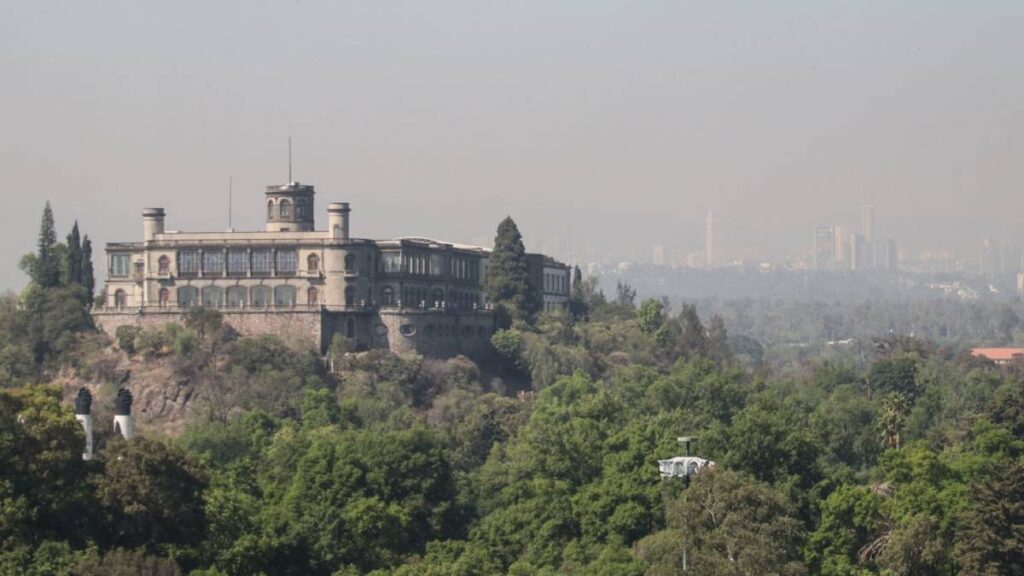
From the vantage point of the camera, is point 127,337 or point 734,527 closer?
point 734,527

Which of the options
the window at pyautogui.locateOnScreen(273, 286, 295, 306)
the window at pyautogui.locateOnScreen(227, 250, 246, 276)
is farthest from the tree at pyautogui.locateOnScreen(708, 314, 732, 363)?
the window at pyautogui.locateOnScreen(227, 250, 246, 276)

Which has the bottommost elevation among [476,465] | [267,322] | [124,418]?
[476,465]

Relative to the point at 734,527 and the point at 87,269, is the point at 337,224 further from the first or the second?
the point at 734,527

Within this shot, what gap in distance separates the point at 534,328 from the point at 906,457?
38.4 meters

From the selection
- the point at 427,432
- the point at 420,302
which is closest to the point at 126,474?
the point at 427,432

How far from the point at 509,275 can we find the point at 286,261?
13152mm

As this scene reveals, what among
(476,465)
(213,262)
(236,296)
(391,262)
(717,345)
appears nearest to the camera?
(476,465)

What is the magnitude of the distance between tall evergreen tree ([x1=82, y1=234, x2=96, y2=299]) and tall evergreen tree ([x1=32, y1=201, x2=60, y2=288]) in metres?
1.14

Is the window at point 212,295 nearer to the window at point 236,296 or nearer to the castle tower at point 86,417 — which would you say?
the window at point 236,296

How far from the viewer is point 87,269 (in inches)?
4031

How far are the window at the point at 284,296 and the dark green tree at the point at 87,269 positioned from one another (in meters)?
8.94

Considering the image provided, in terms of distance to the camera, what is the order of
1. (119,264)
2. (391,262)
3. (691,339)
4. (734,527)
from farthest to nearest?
(691,339)
(119,264)
(391,262)
(734,527)

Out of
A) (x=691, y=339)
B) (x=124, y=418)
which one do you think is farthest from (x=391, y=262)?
(x=124, y=418)

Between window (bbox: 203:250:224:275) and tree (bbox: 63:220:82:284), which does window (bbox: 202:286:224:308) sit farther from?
tree (bbox: 63:220:82:284)
